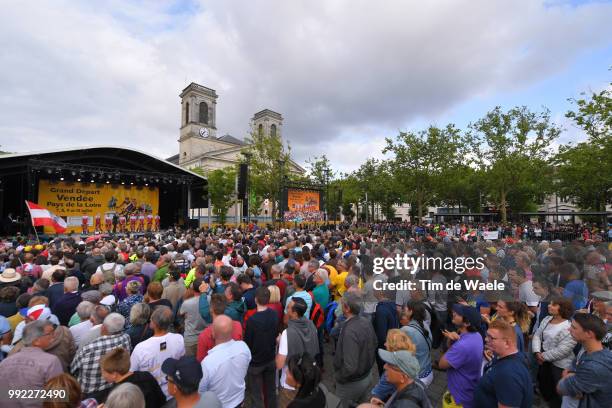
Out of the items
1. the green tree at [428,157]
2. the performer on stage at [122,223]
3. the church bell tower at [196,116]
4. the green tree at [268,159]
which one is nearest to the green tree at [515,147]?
the green tree at [428,157]

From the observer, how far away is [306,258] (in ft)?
22.8

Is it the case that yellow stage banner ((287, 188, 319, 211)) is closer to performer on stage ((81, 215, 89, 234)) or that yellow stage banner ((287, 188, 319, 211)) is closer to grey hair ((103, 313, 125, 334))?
performer on stage ((81, 215, 89, 234))

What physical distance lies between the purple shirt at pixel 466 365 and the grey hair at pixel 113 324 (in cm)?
333

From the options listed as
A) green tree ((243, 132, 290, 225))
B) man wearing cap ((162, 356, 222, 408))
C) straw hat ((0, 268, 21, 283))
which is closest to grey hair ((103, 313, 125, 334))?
man wearing cap ((162, 356, 222, 408))

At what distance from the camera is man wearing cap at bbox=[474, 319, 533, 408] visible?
2193mm

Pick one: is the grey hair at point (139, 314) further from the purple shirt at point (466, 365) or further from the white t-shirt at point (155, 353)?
the purple shirt at point (466, 365)

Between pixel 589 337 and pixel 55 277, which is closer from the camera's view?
pixel 589 337

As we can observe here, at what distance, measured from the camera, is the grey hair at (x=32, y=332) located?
272 cm

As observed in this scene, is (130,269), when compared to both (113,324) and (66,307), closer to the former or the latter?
(66,307)

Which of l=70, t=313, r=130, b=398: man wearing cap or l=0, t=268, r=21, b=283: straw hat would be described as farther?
l=0, t=268, r=21, b=283: straw hat

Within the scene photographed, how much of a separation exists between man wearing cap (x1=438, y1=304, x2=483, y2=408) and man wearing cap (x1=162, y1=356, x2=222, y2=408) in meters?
2.22

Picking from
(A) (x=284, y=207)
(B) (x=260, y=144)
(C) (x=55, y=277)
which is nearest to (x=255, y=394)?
(C) (x=55, y=277)

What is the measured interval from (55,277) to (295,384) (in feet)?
17.3

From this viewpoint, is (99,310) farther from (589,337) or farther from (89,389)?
(589,337)
